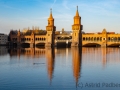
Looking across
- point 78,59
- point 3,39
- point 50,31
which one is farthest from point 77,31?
point 78,59

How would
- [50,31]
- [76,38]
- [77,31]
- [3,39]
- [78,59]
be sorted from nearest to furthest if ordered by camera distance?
[78,59]
[76,38]
[77,31]
[50,31]
[3,39]

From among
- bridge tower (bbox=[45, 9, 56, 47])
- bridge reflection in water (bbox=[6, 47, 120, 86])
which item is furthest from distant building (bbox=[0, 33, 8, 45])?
bridge reflection in water (bbox=[6, 47, 120, 86])

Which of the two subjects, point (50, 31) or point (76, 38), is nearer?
point (76, 38)

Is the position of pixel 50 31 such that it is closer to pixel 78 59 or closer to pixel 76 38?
pixel 76 38

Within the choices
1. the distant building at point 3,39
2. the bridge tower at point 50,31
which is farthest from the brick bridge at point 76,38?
the distant building at point 3,39

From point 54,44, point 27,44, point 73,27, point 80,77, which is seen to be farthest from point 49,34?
point 80,77

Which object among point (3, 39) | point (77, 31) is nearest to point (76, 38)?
point (77, 31)

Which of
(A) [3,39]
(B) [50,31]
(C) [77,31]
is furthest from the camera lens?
(A) [3,39]

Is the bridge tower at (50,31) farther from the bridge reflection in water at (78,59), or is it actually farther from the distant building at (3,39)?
the bridge reflection in water at (78,59)

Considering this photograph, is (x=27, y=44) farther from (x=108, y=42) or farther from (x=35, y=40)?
(x=108, y=42)

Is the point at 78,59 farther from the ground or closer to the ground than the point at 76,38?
closer to the ground

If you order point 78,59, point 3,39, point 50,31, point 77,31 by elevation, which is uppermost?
point 50,31

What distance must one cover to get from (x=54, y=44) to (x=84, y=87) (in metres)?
75.0

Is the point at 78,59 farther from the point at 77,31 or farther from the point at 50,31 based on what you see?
the point at 50,31
